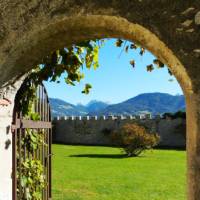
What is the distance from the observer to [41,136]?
18.5 feet

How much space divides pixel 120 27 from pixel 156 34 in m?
0.30

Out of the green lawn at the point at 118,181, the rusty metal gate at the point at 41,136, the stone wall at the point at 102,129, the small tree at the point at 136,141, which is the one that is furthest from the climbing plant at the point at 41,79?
the stone wall at the point at 102,129

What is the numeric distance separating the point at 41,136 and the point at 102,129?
3260 cm

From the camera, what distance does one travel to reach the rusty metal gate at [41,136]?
172 inches

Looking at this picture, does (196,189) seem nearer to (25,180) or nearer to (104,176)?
(25,180)

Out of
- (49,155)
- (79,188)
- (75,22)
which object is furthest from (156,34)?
(79,188)

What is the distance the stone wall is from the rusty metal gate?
93.8 ft

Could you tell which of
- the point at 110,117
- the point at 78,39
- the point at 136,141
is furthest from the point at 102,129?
the point at 78,39

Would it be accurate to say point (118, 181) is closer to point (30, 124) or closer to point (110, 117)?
point (30, 124)

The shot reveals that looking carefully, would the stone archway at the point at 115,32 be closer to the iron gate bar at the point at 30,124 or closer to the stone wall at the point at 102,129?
the iron gate bar at the point at 30,124

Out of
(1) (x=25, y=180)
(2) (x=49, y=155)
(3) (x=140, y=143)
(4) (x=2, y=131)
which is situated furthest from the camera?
(3) (x=140, y=143)

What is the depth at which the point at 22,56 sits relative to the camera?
3.35 meters

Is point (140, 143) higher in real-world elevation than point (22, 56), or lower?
lower

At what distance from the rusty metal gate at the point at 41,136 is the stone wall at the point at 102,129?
93.8ft
